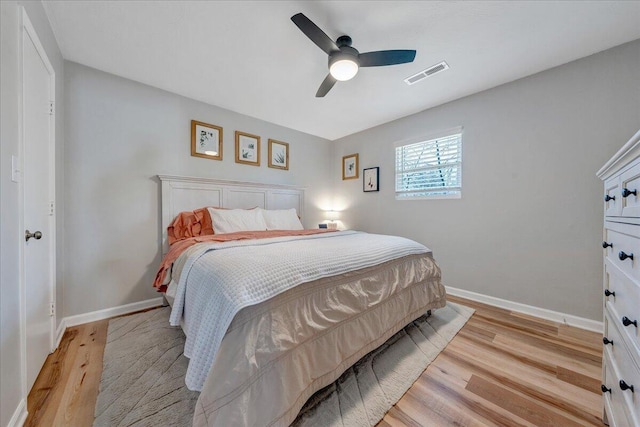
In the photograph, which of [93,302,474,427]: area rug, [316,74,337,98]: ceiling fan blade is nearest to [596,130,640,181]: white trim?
[93,302,474,427]: area rug

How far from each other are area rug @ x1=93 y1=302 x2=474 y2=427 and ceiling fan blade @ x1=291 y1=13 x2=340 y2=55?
89.2 inches

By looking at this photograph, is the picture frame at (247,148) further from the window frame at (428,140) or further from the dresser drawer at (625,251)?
the dresser drawer at (625,251)

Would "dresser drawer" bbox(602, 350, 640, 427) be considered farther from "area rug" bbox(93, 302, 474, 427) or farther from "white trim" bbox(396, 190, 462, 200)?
"white trim" bbox(396, 190, 462, 200)

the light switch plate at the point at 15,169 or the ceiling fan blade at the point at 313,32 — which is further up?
the ceiling fan blade at the point at 313,32

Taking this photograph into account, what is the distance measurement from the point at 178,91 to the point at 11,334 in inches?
102

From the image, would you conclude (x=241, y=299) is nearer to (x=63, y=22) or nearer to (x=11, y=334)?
(x=11, y=334)

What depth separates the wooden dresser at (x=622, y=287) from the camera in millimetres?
735

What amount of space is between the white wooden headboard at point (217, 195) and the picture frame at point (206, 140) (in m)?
0.36

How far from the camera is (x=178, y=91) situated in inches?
106

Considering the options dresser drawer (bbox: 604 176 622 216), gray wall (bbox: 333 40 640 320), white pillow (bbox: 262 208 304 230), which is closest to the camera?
dresser drawer (bbox: 604 176 622 216)

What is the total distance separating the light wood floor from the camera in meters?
1.18

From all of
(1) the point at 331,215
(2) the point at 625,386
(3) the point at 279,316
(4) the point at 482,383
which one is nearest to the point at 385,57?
(3) the point at 279,316

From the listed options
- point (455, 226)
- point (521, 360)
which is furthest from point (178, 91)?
point (521, 360)

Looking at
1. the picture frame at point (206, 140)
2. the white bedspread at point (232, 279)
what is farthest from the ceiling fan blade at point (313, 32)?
the picture frame at point (206, 140)
